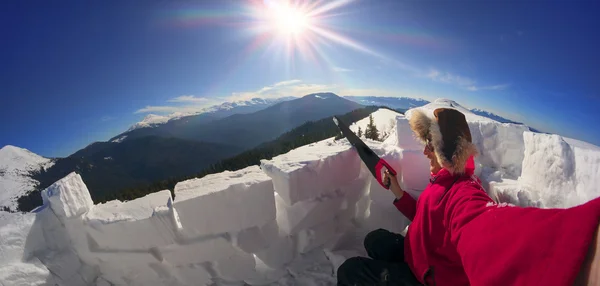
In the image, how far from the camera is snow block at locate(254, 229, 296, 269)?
3.03 m

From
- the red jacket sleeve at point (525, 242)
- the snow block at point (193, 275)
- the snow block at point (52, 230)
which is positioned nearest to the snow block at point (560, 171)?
the red jacket sleeve at point (525, 242)

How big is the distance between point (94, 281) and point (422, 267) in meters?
2.93

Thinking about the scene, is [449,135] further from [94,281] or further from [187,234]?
[94,281]

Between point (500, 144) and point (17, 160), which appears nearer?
point (500, 144)

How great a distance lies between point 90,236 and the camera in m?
2.67

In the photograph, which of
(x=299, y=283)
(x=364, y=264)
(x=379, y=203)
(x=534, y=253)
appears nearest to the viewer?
(x=534, y=253)

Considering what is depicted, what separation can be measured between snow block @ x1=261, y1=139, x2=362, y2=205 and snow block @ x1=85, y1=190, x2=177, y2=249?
3.48ft

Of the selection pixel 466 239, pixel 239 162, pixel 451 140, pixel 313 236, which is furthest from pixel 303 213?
pixel 239 162

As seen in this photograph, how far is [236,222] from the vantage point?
276cm

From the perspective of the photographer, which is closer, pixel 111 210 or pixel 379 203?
pixel 111 210

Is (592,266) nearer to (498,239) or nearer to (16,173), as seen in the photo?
(498,239)

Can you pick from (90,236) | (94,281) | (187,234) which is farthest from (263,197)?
(94,281)

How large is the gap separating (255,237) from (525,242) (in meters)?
2.34

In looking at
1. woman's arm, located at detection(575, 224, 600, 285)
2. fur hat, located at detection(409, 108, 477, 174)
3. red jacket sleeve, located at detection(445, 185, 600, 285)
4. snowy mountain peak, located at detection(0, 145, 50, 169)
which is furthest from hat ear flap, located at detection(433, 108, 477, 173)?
snowy mountain peak, located at detection(0, 145, 50, 169)
